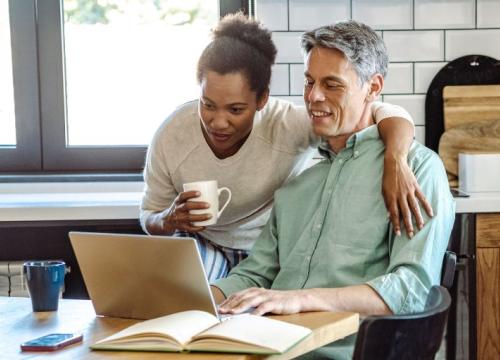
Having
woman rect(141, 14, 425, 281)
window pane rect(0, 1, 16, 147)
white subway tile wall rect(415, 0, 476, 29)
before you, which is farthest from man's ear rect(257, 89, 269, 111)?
window pane rect(0, 1, 16, 147)

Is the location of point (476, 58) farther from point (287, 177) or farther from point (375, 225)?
point (375, 225)

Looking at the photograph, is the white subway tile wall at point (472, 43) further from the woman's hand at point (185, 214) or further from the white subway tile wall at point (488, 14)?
the woman's hand at point (185, 214)

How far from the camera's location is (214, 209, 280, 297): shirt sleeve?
6.88 feet

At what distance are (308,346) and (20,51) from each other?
2092mm

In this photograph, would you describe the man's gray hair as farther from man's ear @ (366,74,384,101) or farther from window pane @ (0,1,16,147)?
window pane @ (0,1,16,147)

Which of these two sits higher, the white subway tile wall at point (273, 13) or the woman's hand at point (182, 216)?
the white subway tile wall at point (273, 13)

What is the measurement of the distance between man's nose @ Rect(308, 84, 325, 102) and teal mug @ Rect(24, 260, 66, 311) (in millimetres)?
683

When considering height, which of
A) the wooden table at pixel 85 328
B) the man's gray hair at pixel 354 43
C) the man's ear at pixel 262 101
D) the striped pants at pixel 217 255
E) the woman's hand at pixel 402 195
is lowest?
the striped pants at pixel 217 255

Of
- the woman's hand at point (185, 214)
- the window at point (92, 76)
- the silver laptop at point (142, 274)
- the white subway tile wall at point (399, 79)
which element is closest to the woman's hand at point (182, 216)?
the woman's hand at point (185, 214)

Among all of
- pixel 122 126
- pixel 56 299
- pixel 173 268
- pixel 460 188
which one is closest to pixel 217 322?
pixel 173 268

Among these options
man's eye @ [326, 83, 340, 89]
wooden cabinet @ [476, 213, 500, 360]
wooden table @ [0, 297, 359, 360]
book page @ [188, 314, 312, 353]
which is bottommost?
wooden cabinet @ [476, 213, 500, 360]

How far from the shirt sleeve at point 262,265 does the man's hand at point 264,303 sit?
43 centimetres

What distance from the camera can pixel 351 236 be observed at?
195 centimetres

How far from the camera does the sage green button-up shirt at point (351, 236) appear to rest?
1828 millimetres
